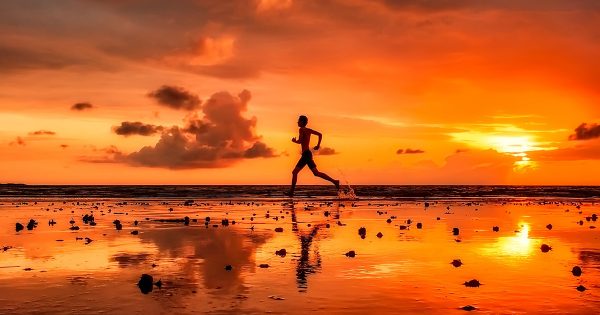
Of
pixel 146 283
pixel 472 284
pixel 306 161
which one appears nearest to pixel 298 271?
pixel 146 283

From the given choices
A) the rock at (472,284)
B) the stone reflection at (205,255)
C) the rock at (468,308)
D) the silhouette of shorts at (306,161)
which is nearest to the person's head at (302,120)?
the silhouette of shorts at (306,161)

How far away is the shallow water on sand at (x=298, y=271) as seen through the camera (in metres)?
10.6

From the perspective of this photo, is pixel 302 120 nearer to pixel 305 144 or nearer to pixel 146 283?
pixel 305 144

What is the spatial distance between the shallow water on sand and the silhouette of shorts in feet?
28.8

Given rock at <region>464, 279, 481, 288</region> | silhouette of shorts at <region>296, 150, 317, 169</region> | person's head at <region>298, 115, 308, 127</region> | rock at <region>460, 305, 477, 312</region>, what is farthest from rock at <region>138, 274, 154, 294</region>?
silhouette of shorts at <region>296, 150, 317, 169</region>

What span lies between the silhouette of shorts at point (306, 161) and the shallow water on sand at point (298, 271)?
876cm

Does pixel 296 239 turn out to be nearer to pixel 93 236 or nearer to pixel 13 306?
pixel 93 236

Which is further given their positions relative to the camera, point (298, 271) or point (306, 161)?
point (306, 161)

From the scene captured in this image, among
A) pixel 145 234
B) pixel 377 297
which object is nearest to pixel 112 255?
pixel 145 234

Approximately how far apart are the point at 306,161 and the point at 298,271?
1921cm

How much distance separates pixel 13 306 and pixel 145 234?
1273cm

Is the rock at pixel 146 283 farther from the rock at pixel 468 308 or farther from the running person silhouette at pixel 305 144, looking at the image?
the running person silhouette at pixel 305 144

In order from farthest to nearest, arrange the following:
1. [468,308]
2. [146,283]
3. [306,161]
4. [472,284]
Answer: [306,161] < [472,284] < [146,283] < [468,308]

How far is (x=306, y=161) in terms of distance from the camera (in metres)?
33.0
